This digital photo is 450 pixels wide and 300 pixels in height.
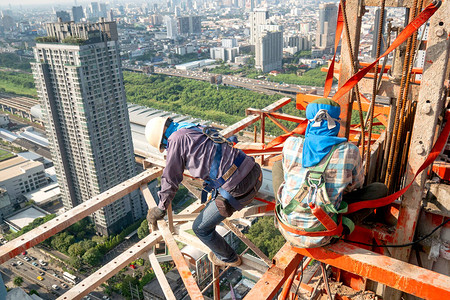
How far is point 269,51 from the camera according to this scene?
198ft

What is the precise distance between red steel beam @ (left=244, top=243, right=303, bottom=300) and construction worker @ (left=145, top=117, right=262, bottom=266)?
525 millimetres

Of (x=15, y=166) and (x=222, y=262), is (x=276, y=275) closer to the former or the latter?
(x=222, y=262)

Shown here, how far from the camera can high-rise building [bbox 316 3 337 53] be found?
7356cm

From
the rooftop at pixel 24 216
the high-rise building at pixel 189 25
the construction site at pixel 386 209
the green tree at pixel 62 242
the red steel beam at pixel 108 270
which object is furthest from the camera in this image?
the high-rise building at pixel 189 25

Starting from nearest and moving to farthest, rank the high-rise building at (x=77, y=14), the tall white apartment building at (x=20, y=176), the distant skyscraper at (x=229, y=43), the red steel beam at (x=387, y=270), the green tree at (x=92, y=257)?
1. the red steel beam at (x=387, y=270)
2. the green tree at (x=92, y=257)
3. the tall white apartment building at (x=20, y=176)
4. the distant skyscraper at (x=229, y=43)
5. the high-rise building at (x=77, y=14)

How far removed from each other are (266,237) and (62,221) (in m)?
15.9

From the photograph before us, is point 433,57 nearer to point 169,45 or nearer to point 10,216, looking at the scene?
point 10,216

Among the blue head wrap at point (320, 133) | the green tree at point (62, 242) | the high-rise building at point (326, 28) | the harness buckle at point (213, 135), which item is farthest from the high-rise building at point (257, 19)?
the blue head wrap at point (320, 133)

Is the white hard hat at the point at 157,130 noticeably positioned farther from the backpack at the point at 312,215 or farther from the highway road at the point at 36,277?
the highway road at the point at 36,277

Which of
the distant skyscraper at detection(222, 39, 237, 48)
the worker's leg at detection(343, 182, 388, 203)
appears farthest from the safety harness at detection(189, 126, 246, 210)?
the distant skyscraper at detection(222, 39, 237, 48)

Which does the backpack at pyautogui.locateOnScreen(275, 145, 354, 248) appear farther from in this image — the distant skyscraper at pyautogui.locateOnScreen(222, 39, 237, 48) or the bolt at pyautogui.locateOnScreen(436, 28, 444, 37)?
the distant skyscraper at pyautogui.locateOnScreen(222, 39, 237, 48)

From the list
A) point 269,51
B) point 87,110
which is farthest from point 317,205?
point 269,51

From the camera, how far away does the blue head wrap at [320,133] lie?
2305 millimetres

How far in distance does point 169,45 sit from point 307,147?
87.1 metres
